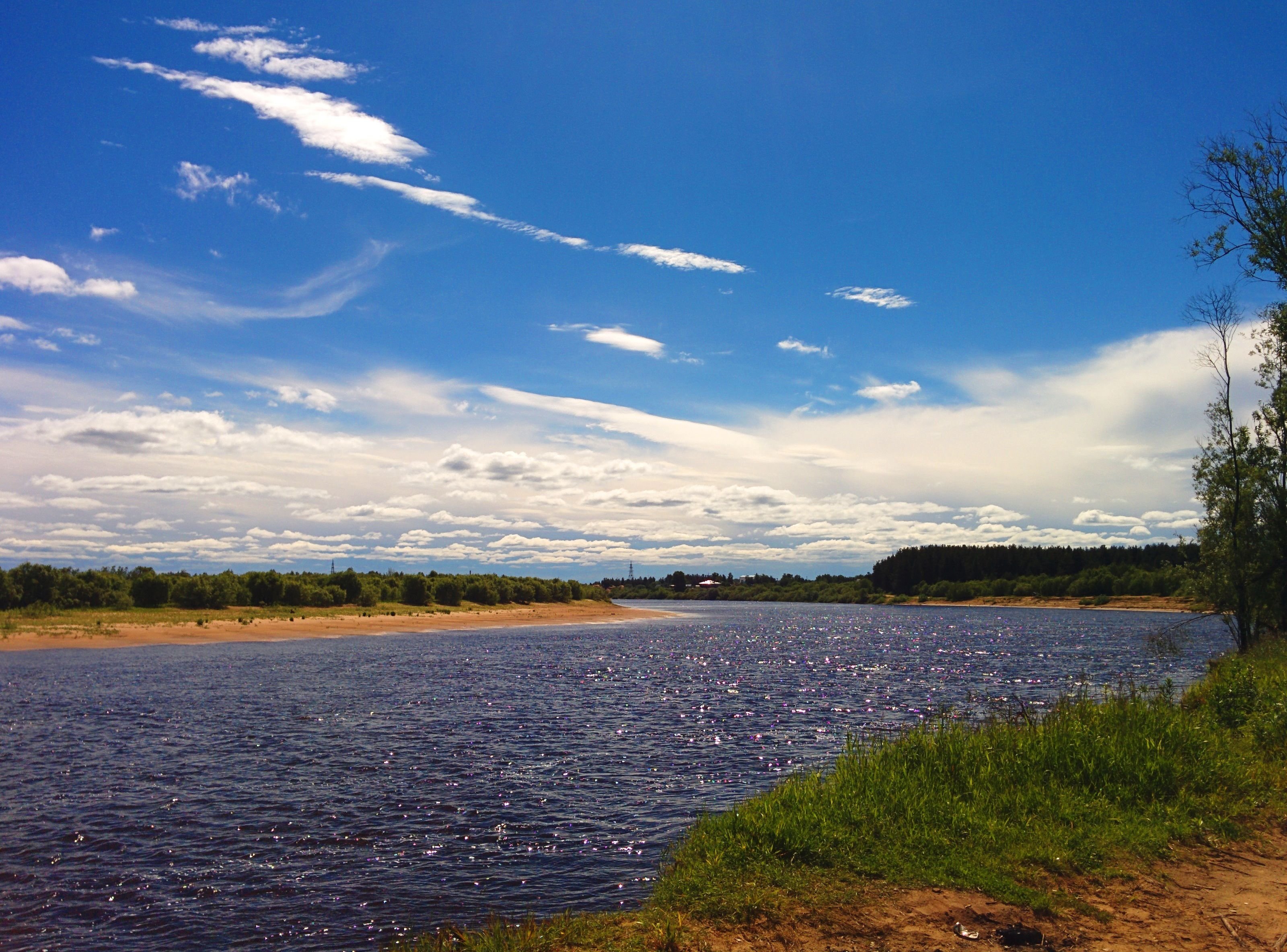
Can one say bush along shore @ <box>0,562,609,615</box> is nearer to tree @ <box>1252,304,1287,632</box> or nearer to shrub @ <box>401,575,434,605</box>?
shrub @ <box>401,575,434,605</box>

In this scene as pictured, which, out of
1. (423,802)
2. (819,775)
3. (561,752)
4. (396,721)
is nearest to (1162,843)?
(819,775)

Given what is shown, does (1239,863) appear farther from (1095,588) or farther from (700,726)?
(1095,588)

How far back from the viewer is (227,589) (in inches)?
3612

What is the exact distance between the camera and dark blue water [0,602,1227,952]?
1287 centimetres

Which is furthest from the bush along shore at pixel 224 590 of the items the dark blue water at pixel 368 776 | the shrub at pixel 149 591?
the dark blue water at pixel 368 776

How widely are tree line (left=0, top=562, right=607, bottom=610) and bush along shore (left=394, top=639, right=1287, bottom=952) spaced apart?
8610 centimetres

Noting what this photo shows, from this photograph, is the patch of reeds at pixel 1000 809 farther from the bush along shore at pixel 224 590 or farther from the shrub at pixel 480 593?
the shrub at pixel 480 593

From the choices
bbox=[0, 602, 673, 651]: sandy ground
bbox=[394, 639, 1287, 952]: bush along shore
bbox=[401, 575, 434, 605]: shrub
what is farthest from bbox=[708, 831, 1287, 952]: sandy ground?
bbox=[401, 575, 434, 605]: shrub

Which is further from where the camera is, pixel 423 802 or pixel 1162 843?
pixel 423 802

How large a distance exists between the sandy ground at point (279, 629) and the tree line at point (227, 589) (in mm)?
9177

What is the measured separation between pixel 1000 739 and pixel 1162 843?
4.52 metres

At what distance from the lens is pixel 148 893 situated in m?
13.3

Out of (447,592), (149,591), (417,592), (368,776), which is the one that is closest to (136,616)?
(149,591)

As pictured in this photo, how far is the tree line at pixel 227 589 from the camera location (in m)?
77.8
